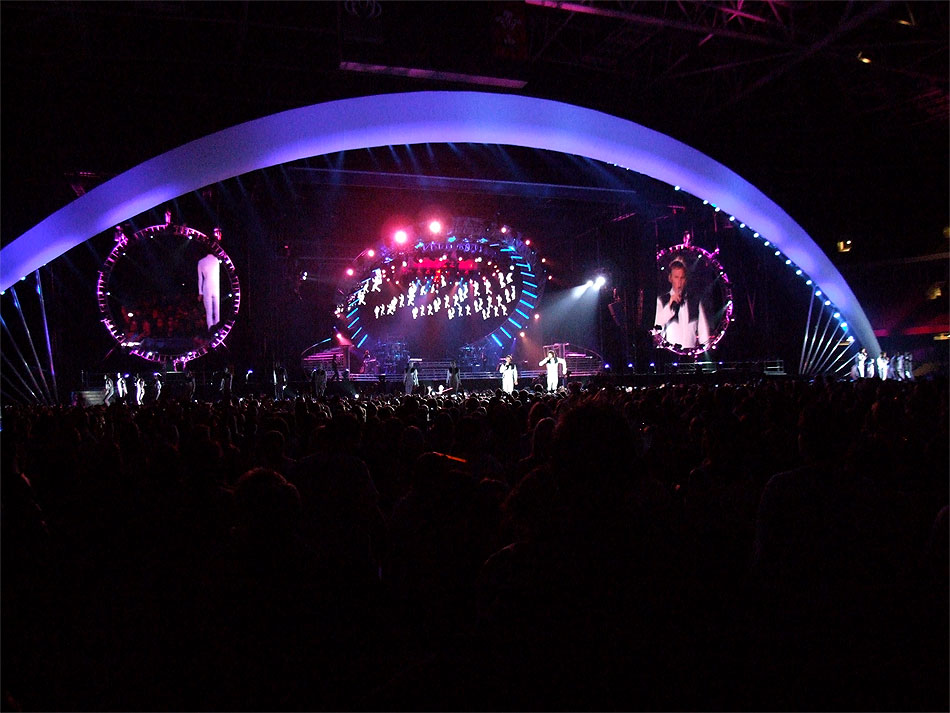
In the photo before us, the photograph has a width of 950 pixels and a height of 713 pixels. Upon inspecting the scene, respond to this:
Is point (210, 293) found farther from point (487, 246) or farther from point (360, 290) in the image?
point (487, 246)

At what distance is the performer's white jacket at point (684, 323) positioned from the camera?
24.5 metres

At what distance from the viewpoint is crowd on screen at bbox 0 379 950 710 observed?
1.60m

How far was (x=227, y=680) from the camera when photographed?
2232mm

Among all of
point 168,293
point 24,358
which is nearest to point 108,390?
point 24,358

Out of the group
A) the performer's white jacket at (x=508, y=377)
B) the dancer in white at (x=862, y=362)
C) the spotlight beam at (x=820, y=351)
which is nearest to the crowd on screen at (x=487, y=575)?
the performer's white jacket at (x=508, y=377)

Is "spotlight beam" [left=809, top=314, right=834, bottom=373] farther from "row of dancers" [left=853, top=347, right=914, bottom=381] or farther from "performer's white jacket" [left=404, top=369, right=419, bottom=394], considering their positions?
"performer's white jacket" [left=404, top=369, right=419, bottom=394]

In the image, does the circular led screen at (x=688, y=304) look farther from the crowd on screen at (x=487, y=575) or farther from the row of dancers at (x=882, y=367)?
the crowd on screen at (x=487, y=575)

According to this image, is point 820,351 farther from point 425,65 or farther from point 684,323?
point 425,65

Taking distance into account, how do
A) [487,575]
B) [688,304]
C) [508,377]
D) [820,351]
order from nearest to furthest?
[487,575]
[508,377]
[820,351]
[688,304]

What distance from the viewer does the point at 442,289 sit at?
28500 millimetres

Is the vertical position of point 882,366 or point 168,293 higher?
point 168,293

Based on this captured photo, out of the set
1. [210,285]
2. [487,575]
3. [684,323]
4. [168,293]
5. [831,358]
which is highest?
[210,285]

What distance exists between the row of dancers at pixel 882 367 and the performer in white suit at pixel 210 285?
20.4 meters

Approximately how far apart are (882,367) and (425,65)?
1812 cm
